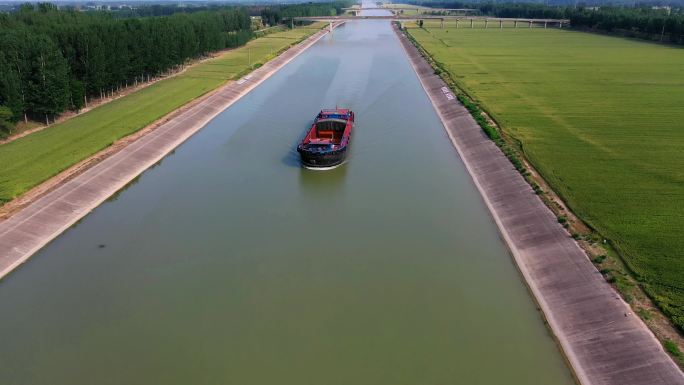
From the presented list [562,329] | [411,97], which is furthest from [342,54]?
[562,329]

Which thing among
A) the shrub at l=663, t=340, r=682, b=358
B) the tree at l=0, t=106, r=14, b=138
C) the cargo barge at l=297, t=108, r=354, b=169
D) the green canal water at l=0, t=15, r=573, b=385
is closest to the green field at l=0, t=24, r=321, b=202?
the tree at l=0, t=106, r=14, b=138

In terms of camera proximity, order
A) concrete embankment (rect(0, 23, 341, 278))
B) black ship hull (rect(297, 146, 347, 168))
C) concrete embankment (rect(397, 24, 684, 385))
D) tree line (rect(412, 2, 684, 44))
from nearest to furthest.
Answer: concrete embankment (rect(397, 24, 684, 385)), concrete embankment (rect(0, 23, 341, 278)), black ship hull (rect(297, 146, 347, 168)), tree line (rect(412, 2, 684, 44))

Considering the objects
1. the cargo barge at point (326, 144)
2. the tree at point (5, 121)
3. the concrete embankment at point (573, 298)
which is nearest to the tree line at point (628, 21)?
the cargo barge at point (326, 144)

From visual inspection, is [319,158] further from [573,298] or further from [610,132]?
[610,132]

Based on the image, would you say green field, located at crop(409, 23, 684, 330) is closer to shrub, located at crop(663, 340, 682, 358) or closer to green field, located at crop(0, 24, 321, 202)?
shrub, located at crop(663, 340, 682, 358)

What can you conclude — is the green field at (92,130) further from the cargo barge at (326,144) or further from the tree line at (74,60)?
the cargo barge at (326,144)

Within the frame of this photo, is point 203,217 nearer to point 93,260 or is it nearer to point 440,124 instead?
point 93,260

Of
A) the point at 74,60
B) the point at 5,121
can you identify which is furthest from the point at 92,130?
the point at 74,60
